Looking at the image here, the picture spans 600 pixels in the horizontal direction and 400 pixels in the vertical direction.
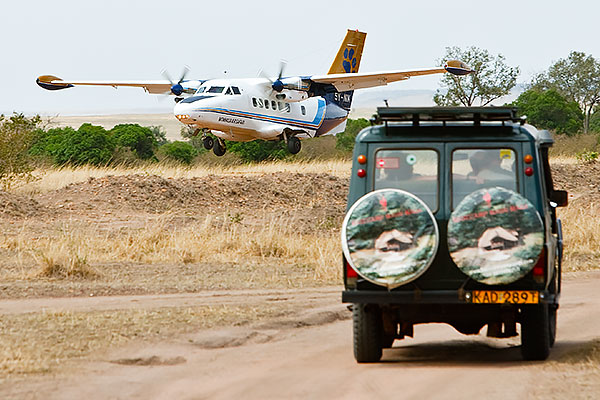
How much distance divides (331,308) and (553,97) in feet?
201

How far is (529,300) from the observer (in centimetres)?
912

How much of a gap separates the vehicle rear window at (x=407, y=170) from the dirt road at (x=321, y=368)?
1.61 m

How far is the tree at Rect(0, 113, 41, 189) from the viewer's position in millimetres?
34688

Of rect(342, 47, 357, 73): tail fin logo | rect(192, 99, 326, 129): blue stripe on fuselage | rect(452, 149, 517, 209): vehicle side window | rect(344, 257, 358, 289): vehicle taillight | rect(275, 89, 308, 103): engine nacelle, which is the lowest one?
rect(344, 257, 358, 289): vehicle taillight

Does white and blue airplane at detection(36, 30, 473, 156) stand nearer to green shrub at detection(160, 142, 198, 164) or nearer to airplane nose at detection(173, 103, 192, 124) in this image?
airplane nose at detection(173, 103, 192, 124)

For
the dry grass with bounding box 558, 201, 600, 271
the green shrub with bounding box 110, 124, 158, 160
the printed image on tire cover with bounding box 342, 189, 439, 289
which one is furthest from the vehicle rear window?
the green shrub with bounding box 110, 124, 158, 160

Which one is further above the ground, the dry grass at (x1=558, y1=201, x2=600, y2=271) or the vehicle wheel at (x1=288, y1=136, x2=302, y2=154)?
the vehicle wheel at (x1=288, y1=136, x2=302, y2=154)

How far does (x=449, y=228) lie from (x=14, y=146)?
28.0 metres

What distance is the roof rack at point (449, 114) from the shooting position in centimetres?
955

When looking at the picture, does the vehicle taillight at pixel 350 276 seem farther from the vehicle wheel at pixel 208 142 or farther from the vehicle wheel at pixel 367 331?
the vehicle wheel at pixel 208 142

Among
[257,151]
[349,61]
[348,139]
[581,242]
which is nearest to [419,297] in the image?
[581,242]

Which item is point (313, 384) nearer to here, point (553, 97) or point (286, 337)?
point (286, 337)

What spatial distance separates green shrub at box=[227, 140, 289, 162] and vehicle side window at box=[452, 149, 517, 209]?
47.9 meters

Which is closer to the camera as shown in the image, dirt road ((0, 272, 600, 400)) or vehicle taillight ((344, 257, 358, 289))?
dirt road ((0, 272, 600, 400))
